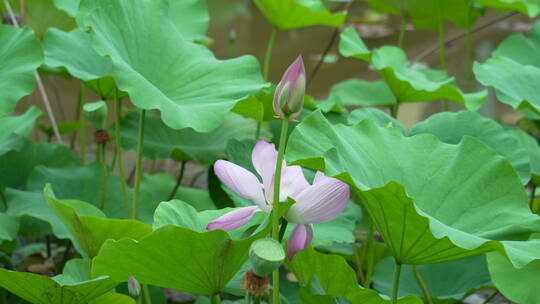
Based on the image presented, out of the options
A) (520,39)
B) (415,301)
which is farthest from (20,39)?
(520,39)

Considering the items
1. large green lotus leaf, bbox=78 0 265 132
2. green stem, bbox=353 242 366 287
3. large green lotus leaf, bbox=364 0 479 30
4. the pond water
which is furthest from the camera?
the pond water

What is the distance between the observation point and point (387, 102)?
1.83 metres

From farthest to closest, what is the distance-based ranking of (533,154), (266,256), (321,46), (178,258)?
(321,46), (533,154), (178,258), (266,256)

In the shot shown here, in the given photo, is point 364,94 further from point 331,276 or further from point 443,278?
point 331,276

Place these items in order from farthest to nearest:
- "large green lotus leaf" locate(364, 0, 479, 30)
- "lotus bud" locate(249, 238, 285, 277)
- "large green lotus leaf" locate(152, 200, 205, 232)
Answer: "large green lotus leaf" locate(364, 0, 479, 30) < "large green lotus leaf" locate(152, 200, 205, 232) < "lotus bud" locate(249, 238, 285, 277)

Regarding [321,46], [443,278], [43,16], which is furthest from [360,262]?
[321,46]

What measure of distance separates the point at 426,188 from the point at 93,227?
409 mm

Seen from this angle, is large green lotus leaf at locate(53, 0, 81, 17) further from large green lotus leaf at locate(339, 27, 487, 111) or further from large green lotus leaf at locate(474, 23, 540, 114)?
large green lotus leaf at locate(474, 23, 540, 114)

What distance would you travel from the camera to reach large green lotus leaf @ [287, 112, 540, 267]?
0.75 meters

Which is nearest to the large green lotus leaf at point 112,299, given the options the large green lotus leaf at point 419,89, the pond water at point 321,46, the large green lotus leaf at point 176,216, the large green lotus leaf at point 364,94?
the large green lotus leaf at point 176,216

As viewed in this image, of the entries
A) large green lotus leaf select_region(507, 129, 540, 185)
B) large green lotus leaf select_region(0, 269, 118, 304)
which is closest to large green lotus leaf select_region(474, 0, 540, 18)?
large green lotus leaf select_region(507, 129, 540, 185)

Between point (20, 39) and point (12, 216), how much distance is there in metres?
0.28

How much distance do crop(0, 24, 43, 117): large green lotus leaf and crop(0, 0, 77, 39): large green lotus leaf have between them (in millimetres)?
486

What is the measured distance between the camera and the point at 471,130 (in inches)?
44.8
